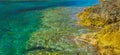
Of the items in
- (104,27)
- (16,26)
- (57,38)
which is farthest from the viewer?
(16,26)

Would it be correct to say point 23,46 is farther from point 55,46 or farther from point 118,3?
point 118,3

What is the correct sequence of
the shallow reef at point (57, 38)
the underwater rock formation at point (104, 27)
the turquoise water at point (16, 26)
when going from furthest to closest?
the turquoise water at point (16, 26), the shallow reef at point (57, 38), the underwater rock formation at point (104, 27)

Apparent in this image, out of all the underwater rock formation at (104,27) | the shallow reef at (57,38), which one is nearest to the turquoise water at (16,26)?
the shallow reef at (57,38)

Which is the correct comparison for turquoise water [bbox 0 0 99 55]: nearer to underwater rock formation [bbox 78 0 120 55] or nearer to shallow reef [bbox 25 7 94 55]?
shallow reef [bbox 25 7 94 55]

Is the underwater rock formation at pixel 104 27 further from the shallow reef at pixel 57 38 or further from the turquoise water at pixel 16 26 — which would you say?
the turquoise water at pixel 16 26

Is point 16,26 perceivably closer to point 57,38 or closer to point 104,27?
point 57,38

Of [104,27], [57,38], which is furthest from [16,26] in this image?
[104,27]

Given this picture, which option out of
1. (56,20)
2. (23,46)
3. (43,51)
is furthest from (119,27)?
(56,20)

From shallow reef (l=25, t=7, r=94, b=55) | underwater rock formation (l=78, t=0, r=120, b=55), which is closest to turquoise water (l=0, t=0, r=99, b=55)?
shallow reef (l=25, t=7, r=94, b=55)
